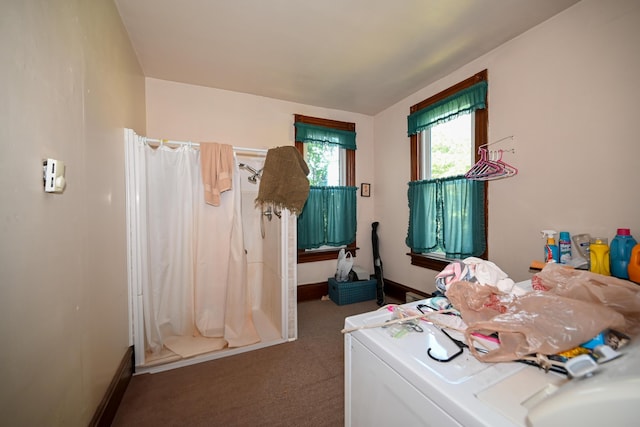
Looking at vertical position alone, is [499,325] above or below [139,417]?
above

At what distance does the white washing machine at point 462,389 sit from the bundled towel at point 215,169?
5.38ft

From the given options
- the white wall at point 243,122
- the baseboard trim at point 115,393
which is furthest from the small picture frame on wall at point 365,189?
the baseboard trim at point 115,393

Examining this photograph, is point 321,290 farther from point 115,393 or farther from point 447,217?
point 115,393

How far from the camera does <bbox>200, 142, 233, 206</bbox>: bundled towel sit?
6.62 ft

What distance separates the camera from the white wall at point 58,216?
686mm

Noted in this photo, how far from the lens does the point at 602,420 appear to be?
0.37m

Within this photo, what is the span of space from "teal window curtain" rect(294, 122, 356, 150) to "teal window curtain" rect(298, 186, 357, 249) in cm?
61

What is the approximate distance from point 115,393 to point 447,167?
3.14m

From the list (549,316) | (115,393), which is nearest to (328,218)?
(115,393)

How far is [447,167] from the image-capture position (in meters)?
2.47

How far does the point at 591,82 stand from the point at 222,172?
2649 millimetres

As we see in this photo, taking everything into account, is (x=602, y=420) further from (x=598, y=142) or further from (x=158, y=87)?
(x=158, y=87)

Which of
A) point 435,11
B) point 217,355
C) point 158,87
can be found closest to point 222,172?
point 158,87

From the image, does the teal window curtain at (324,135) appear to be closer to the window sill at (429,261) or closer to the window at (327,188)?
the window at (327,188)
